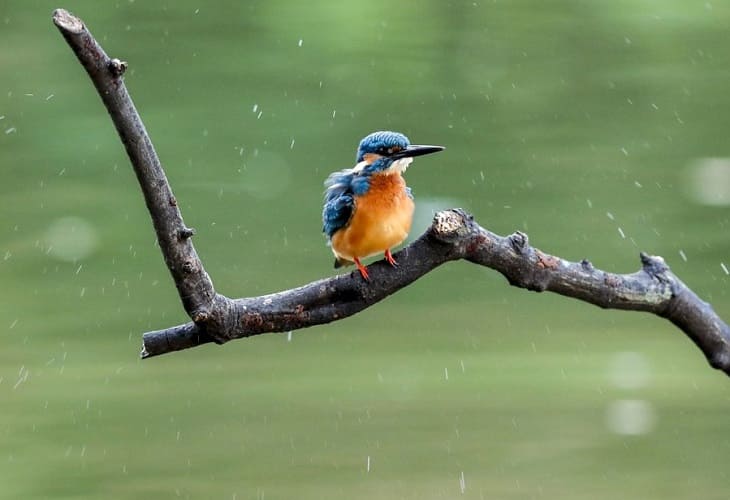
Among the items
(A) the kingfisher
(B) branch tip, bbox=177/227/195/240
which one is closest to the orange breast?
(A) the kingfisher

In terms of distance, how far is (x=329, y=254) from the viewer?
4.38 metres

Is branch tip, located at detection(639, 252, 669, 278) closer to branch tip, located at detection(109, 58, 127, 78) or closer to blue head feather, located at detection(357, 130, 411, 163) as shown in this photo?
blue head feather, located at detection(357, 130, 411, 163)

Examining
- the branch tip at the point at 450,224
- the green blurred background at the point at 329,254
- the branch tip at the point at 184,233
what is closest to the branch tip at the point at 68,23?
the branch tip at the point at 184,233

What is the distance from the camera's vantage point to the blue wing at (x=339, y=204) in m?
1.96

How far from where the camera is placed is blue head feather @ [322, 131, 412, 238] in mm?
1961

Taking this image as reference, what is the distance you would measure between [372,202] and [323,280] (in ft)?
0.88

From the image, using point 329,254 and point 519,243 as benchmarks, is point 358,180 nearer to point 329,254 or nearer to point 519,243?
point 519,243

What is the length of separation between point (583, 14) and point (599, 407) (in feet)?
11.9

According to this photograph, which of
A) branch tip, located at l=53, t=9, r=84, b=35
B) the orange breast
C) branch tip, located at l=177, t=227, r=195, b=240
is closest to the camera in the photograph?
branch tip, located at l=53, t=9, r=84, b=35

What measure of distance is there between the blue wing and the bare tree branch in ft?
0.72

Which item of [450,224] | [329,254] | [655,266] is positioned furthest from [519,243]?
[329,254]

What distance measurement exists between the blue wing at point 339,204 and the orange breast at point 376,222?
0.01 metres

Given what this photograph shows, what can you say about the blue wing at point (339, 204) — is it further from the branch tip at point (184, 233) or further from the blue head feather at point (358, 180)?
the branch tip at point (184, 233)

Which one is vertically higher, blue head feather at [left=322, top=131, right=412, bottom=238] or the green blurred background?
blue head feather at [left=322, top=131, right=412, bottom=238]
